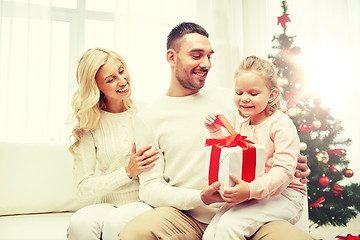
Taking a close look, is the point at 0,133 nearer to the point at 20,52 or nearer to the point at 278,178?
the point at 20,52

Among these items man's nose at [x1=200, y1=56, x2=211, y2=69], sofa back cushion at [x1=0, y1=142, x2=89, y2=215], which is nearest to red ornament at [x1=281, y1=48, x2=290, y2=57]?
man's nose at [x1=200, y1=56, x2=211, y2=69]

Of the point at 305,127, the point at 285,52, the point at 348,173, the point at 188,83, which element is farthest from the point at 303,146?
the point at 188,83

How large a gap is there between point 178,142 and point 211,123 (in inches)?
11.5

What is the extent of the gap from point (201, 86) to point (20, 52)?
2129 millimetres

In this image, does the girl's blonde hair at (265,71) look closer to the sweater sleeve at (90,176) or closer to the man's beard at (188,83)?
the man's beard at (188,83)

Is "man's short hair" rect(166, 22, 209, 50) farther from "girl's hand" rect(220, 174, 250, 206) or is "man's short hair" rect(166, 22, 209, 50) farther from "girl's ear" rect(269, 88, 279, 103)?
"girl's hand" rect(220, 174, 250, 206)

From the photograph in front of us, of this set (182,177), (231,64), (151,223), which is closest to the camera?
(151,223)

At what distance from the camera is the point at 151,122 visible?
184cm

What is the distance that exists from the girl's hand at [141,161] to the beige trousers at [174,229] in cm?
24

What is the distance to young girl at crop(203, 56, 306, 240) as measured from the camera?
1319 mm

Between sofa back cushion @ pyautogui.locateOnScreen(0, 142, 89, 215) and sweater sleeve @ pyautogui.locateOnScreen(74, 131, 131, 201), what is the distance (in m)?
0.36

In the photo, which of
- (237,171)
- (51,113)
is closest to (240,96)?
(237,171)

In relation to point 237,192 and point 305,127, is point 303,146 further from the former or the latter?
point 237,192

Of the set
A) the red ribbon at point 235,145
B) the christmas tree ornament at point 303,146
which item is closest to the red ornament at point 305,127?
the christmas tree ornament at point 303,146
